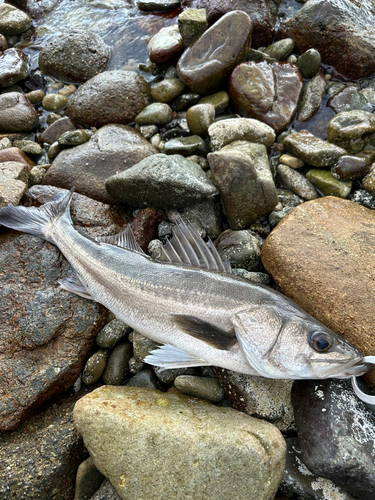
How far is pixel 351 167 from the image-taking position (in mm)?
5363

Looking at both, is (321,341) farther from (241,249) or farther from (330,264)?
(241,249)

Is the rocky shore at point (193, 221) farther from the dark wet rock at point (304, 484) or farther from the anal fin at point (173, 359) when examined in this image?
the anal fin at point (173, 359)

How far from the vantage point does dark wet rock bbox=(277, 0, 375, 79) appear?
21.4 ft

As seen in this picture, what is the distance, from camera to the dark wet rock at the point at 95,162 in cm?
577

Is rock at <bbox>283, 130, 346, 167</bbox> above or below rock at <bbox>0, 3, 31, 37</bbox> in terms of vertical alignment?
below

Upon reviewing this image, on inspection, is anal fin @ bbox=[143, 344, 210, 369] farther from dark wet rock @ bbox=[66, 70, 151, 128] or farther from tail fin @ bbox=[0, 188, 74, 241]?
dark wet rock @ bbox=[66, 70, 151, 128]

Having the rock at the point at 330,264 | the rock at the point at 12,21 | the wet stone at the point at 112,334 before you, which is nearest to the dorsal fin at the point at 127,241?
the wet stone at the point at 112,334

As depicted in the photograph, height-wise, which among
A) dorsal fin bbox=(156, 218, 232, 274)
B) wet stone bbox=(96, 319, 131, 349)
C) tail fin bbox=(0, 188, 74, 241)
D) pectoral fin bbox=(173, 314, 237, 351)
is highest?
dorsal fin bbox=(156, 218, 232, 274)

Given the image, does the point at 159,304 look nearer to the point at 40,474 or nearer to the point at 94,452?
the point at 94,452

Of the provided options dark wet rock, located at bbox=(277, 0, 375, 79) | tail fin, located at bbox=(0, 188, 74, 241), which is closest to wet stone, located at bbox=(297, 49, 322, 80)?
dark wet rock, located at bbox=(277, 0, 375, 79)

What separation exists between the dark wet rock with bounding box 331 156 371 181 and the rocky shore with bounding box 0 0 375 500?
0.03 meters

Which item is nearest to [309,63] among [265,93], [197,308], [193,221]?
[265,93]

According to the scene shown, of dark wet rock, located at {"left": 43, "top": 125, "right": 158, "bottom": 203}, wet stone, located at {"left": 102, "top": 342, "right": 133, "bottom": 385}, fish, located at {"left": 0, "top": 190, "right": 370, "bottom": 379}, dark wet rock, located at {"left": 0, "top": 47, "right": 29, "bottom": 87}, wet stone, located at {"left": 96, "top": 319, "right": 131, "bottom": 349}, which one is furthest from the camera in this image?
dark wet rock, located at {"left": 0, "top": 47, "right": 29, "bottom": 87}

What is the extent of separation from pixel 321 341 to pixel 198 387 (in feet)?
4.75
